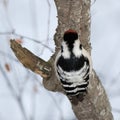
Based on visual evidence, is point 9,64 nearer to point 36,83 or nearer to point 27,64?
point 36,83

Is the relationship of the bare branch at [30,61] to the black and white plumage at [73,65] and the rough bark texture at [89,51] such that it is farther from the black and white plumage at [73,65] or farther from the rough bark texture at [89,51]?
the black and white plumage at [73,65]

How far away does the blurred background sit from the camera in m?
2.80

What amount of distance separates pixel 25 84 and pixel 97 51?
0.52m

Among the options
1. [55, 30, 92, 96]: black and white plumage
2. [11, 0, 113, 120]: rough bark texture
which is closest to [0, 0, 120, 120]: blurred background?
[11, 0, 113, 120]: rough bark texture

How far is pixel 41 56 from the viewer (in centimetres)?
278

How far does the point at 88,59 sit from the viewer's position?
151 cm

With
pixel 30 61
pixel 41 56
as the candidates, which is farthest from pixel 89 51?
pixel 41 56

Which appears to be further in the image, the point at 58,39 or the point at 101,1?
the point at 101,1

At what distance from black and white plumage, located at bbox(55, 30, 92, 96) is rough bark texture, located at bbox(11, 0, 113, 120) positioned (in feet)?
0.48

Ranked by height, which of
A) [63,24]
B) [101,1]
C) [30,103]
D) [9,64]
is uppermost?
[63,24]

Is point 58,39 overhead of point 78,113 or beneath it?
overhead

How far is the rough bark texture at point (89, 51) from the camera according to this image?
1.58 meters

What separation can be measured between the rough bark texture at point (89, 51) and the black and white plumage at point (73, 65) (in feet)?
0.48

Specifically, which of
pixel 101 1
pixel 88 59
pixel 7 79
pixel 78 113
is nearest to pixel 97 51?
pixel 101 1
